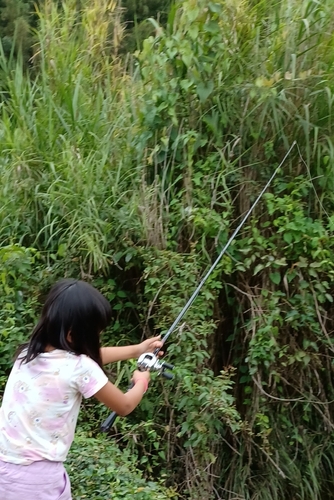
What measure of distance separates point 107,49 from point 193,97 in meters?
1.30

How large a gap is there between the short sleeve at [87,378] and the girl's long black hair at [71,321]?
0.17 feet

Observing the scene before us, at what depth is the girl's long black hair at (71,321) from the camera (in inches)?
83.1

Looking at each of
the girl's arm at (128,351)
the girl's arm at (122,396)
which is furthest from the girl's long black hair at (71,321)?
the girl's arm at (128,351)

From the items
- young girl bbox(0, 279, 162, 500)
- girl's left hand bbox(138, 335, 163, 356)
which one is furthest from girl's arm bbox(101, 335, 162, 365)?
young girl bbox(0, 279, 162, 500)

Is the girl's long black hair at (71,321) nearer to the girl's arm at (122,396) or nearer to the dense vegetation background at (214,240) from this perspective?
the girl's arm at (122,396)

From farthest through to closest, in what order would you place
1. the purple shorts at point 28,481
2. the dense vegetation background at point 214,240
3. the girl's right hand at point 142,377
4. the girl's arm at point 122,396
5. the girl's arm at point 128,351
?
the dense vegetation background at point 214,240 → the girl's arm at point 128,351 → the girl's right hand at point 142,377 → the girl's arm at point 122,396 → the purple shorts at point 28,481

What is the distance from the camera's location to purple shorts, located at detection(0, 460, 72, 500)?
2.06 m

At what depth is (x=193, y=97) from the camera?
3824 mm

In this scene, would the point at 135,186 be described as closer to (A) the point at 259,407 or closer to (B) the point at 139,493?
(A) the point at 259,407

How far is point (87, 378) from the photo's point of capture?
6.93ft

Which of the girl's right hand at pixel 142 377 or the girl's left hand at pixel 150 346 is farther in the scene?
the girl's left hand at pixel 150 346

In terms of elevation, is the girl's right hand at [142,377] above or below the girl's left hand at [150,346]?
→ above

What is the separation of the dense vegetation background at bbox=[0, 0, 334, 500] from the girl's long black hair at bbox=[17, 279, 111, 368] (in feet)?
3.78

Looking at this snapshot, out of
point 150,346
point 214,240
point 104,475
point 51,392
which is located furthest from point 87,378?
point 214,240
